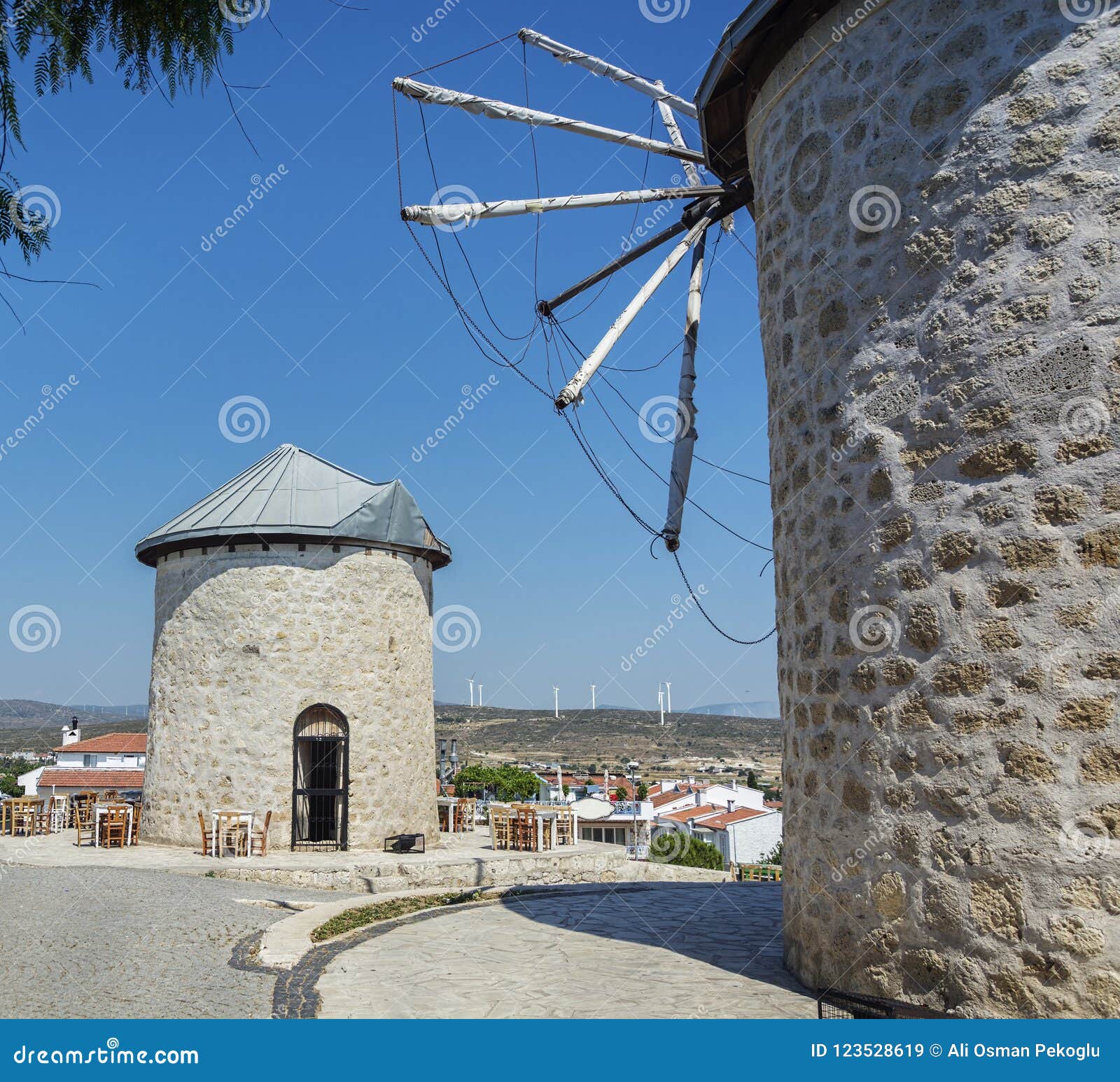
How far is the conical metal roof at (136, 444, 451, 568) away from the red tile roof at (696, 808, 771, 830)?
25183 millimetres

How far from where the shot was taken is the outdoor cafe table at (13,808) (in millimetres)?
16375

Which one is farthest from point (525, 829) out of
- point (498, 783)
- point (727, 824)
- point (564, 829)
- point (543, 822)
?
point (727, 824)

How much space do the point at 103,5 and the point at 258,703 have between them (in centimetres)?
1190

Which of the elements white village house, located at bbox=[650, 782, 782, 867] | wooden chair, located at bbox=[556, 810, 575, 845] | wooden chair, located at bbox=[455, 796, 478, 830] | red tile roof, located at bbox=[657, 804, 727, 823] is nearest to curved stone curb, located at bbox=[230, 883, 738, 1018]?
wooden chair, located at bbox=[556, 810, 575, 845]

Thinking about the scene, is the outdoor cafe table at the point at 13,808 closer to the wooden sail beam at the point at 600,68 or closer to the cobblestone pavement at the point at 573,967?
the cobblestone pavement at the point at 573,967

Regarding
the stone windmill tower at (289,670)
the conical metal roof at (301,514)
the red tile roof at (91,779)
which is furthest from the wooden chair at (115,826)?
the red tile roof at (91,779)

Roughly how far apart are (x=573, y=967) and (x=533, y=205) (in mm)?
5579

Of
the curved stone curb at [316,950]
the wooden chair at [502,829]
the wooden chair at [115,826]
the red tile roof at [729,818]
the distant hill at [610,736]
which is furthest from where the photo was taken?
the distant hill at [610,736]

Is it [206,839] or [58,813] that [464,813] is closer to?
[206,839]

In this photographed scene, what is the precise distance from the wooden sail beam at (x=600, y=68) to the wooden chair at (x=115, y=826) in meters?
12.3

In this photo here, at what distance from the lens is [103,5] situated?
417 centimetres

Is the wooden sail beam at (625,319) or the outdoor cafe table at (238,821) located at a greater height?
the wooden sail beam at (625,319)

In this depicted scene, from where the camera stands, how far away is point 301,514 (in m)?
15.6
